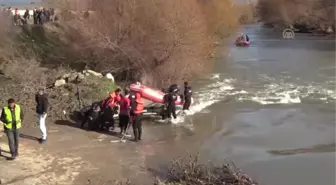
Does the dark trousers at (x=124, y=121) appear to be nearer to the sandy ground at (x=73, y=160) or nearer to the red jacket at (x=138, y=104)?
the sandy ground at (x=73, y=160)

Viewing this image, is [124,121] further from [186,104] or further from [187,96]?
[186,104]

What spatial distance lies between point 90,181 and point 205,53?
17.1 m

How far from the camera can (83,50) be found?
93.7 feet

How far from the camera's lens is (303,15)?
6588cm

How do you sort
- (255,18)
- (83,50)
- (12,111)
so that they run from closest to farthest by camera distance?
1. (12,111)
2. (83,50)
3. (255,18)

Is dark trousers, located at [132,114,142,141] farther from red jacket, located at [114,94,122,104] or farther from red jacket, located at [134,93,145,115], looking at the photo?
red jacket, located at [114,94,122,104]

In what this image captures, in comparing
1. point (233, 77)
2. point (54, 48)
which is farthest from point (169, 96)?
point (54, 48)

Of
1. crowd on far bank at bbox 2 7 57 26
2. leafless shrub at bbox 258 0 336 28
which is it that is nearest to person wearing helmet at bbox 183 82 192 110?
crowd on far bank at bbox 2 7 57 26

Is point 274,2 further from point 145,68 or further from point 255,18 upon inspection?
point 145,68

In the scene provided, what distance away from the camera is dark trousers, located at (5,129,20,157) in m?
14.2

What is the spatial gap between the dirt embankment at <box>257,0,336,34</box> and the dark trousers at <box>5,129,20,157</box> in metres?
50.7

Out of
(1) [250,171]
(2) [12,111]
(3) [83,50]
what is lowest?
(1) [250,171]

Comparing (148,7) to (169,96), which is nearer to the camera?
(169,96)

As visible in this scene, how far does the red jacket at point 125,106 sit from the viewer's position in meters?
16.5
